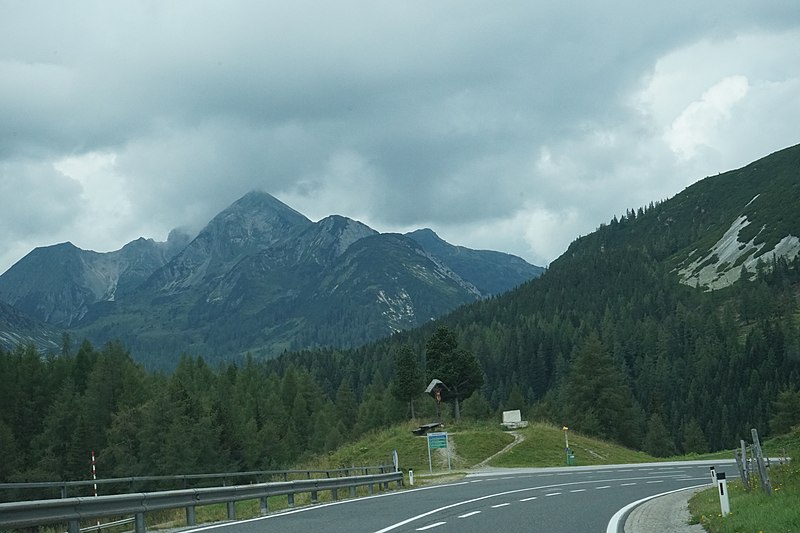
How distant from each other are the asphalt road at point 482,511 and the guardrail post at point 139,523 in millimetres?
1110

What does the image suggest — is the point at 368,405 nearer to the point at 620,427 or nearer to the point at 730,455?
the point at 620,427

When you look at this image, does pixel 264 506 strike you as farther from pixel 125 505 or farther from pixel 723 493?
pixel 723 493

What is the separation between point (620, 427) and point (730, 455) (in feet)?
122

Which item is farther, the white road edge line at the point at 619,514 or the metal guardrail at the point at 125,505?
the white road edge line at the point at 619,514

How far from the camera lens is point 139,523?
16172mm

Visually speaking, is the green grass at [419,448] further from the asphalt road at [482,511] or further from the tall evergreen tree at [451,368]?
the asphalt road at [482,511]

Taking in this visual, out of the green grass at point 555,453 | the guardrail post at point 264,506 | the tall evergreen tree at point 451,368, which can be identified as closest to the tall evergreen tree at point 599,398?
the tall evergreen tree at point 451,368

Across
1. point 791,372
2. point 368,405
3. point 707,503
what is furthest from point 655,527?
point 791,372

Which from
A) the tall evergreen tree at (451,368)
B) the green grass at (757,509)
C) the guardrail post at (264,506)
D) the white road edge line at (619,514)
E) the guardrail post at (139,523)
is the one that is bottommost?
the white road edge line at (619,514)

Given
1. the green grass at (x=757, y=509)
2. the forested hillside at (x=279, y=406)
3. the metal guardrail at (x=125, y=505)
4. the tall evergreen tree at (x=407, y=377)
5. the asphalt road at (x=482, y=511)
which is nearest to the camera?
the green grass at (x=757, y=509)

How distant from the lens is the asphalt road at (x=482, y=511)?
1605cm

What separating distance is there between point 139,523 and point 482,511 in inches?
299

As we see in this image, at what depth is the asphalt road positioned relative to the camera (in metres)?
16.0

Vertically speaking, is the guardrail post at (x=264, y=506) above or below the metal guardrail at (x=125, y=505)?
below
